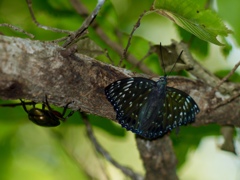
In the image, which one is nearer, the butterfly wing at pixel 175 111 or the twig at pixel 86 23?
the twig at pixel 86 23

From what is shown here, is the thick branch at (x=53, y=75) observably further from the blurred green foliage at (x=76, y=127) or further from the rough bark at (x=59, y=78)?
the blurred green foliage at (x=76, y=127)

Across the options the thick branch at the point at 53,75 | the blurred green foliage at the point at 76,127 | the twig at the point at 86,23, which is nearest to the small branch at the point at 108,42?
the blurred green foliage at the point at 76,127

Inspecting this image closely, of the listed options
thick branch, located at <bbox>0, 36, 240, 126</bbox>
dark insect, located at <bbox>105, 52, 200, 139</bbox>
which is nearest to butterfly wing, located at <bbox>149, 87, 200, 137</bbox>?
dark insect, located at <bbox>105, 52, 200, 139</bbox>

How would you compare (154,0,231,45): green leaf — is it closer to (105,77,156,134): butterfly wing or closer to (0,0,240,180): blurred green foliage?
(105,77,156,134): butterfly wing

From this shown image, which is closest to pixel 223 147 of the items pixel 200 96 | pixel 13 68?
pixel 200 96

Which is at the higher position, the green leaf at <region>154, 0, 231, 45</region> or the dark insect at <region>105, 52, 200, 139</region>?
the green leaf at <region>154, 0, 231, 45</region>

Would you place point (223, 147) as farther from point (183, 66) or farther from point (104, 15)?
point (104, 15)
